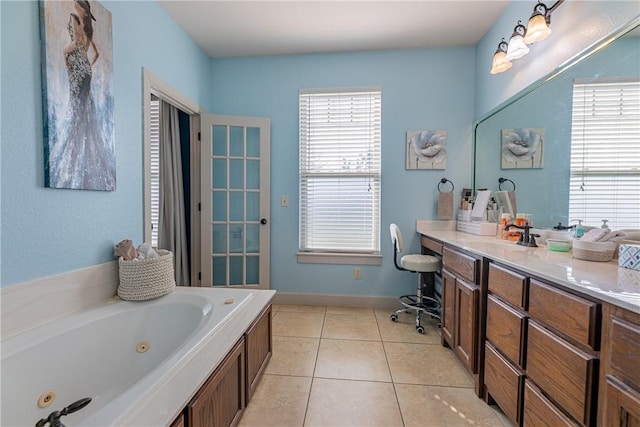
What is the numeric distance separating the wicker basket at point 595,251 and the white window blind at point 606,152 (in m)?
0.15

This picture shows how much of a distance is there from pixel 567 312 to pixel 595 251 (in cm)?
56

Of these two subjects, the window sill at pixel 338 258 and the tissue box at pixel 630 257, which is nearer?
the tissue box at pixel 630 257

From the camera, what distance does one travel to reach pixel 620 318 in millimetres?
762

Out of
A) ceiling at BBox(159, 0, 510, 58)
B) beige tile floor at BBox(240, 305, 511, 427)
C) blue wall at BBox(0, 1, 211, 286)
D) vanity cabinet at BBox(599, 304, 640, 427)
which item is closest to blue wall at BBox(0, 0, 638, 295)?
blue wall at BBox(0, 1, 211, 286)

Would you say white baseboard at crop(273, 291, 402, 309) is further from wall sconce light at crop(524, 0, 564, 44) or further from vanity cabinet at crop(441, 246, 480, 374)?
wall sconce light at crop(524, 0, 564, 44)

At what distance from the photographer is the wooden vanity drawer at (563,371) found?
849mm

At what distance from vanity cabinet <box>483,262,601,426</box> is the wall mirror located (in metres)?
0.71

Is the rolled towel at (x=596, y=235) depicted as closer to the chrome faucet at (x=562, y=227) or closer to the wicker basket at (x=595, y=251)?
the wicker basket at (x=595, y=251)

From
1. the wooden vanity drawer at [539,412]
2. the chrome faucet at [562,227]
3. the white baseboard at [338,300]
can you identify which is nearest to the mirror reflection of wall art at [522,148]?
the chrome faucet at [562,227]

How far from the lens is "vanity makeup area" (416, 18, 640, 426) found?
2.60 ft

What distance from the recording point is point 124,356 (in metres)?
1.38

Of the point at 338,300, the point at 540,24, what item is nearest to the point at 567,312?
the point at 540,24

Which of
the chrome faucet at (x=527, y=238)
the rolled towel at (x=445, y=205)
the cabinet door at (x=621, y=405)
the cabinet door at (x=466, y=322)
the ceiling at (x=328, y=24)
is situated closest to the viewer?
the cabinet door at (x=621, y=405)

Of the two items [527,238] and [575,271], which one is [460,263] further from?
[575,271]
